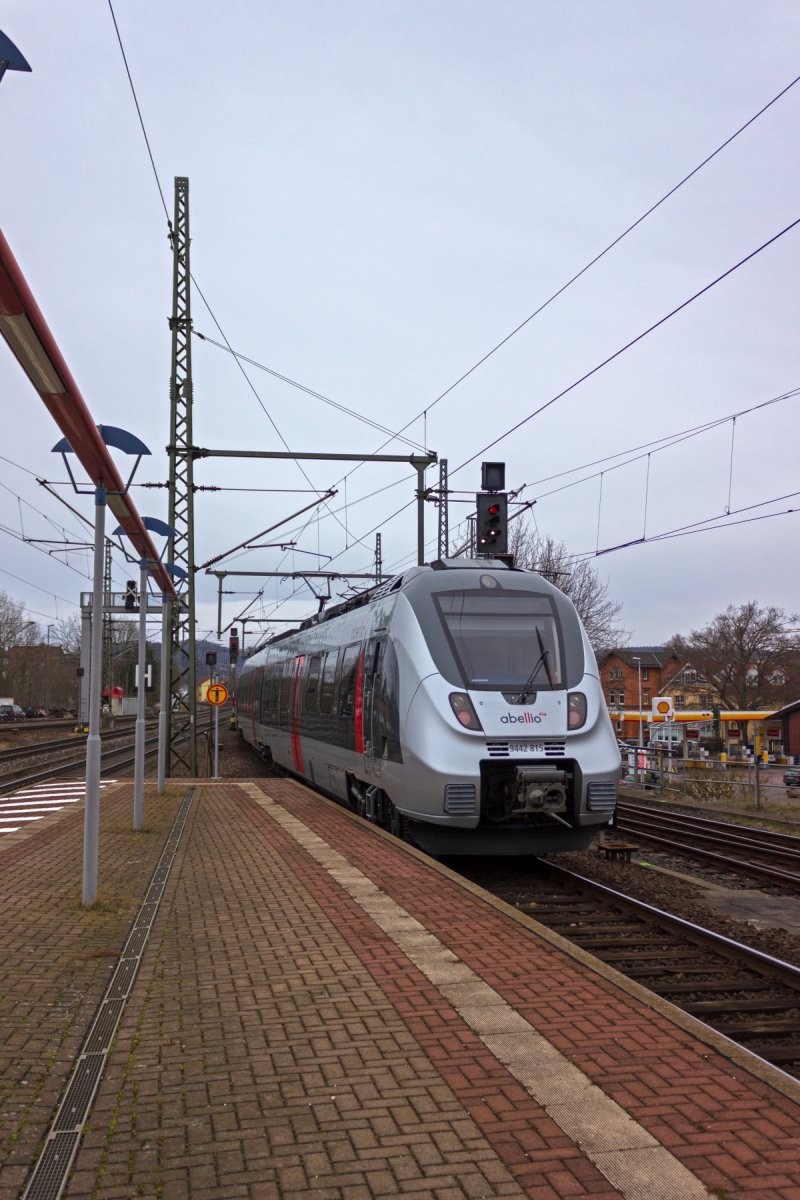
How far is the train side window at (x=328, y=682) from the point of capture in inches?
594

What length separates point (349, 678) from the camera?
13648mm

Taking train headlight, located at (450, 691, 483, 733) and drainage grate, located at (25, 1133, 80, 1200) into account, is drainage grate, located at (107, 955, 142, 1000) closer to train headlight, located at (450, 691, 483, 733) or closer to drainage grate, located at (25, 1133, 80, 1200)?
drainage grate, located at (25, 1133, 80, 1200)

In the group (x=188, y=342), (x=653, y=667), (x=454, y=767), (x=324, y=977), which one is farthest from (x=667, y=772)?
(x=653, y=667)

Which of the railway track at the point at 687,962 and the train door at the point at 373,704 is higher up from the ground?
the train door at the point at 373,704

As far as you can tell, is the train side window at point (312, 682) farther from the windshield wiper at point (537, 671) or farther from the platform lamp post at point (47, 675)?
the platform lamp post at point (47, 675)

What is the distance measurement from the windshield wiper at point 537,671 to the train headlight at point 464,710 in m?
0.51

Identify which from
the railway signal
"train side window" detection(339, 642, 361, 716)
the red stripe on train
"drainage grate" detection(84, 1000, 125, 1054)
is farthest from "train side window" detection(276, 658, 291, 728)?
"drainage grate" detection(84, 1000, 125, 1054)

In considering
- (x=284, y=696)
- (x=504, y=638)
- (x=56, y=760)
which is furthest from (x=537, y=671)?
(x=56, y=760)

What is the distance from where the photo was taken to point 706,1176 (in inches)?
134

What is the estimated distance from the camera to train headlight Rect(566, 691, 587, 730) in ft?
33.5

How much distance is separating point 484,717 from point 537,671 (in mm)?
888

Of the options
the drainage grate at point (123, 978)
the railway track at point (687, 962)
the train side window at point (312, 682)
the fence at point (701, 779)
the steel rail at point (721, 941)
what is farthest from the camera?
the fence at point (701, 779)

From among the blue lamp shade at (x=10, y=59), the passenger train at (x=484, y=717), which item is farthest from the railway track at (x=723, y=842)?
the blue lamp shade at (x=10, y=59)

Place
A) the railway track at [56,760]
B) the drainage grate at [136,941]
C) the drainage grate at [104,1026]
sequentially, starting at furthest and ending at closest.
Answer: the railway track at [56,760] → the drainage grate at [136,941] → the drainage grate at [104,1026]
